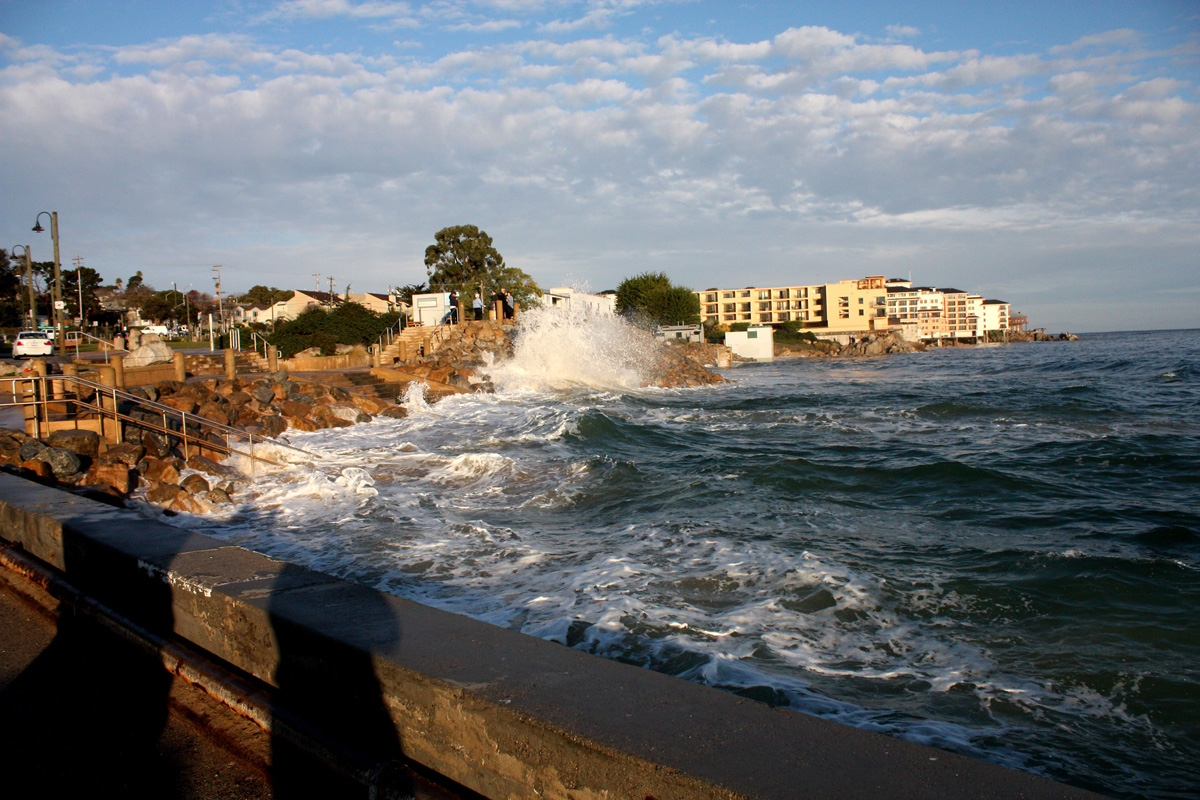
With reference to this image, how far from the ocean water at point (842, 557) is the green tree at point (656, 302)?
5943cm

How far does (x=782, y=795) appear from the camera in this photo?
69.3 inches

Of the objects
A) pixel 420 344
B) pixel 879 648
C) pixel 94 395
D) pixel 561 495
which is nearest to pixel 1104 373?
pixel 420 344

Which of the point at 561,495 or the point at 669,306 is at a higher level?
the point at 669,306

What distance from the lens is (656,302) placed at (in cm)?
7594

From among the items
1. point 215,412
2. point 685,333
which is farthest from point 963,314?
point 215,412

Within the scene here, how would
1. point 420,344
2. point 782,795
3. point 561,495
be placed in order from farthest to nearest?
1. point 420,344
2. point 561,495
3. point 782,795

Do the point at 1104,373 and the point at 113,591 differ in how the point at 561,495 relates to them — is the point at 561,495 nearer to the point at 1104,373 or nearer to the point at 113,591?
the point at 113,591

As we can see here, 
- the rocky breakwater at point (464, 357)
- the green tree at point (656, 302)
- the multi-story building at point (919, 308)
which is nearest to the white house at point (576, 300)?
the green tree at point (656, 302)

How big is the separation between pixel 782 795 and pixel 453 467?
35.1 ft

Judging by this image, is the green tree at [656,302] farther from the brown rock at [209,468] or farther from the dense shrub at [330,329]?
the brown rock at [209,468]

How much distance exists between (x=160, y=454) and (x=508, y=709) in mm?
11514

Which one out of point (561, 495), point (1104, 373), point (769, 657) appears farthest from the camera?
point (1104, 373)

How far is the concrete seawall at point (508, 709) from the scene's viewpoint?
74.7 inches

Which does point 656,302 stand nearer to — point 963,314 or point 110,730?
point 110,730
